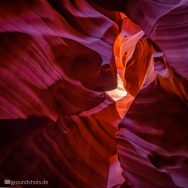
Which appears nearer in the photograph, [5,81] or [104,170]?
[5,81]

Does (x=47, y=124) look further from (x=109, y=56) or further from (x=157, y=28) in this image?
(x=157, y=28)

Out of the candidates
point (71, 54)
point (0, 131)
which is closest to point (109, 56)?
point (71, 54)

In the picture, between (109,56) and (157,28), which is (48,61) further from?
(157,28)

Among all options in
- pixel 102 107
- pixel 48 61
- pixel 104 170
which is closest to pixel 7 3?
pixel 48 61

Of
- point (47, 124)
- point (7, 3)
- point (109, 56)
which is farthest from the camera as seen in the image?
point (109, 56)

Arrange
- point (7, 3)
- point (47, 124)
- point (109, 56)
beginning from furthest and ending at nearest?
point (109, 56) < point (47, 124) < point (7, 3)

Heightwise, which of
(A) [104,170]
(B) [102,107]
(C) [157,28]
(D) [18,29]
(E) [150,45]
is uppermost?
(D) [18,29]

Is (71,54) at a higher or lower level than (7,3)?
lower
